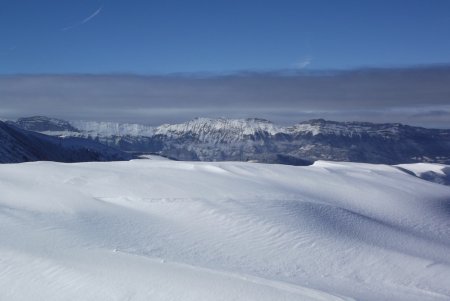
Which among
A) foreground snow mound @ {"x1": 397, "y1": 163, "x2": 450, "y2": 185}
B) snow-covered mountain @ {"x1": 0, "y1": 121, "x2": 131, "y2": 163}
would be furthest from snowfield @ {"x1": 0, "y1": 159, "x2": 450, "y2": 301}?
snow-covered mountain @ {"x1": 0, "y1": 121, "x2": 131, "y2": 163}

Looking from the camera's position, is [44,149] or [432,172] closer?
[432,172]

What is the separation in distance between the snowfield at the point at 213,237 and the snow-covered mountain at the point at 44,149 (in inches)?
2077

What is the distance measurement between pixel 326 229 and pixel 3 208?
25.2ft

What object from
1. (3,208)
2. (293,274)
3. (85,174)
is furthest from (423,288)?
(85,174)

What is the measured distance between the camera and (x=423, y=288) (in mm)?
8891

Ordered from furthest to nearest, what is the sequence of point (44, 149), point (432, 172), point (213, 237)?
point (44, 149) < point (432, 172) < point (213, 237)

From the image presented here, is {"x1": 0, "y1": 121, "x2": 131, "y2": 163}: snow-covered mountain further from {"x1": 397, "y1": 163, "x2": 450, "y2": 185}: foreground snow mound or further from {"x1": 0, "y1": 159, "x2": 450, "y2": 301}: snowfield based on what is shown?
{"x1": 0, "y1": 159, "x2": 450, "y2": 301}: snowfield

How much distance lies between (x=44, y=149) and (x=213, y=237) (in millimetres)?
80210

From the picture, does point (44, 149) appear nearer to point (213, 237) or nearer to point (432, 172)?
point (432, 172)

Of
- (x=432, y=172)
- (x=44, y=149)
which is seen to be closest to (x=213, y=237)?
(x=432, y=172)

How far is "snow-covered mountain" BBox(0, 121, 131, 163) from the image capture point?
226 ft

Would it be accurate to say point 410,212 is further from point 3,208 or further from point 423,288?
point 3,208

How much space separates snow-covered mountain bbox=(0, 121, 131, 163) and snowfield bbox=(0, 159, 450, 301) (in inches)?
2077

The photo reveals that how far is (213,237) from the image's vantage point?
36.0ft
